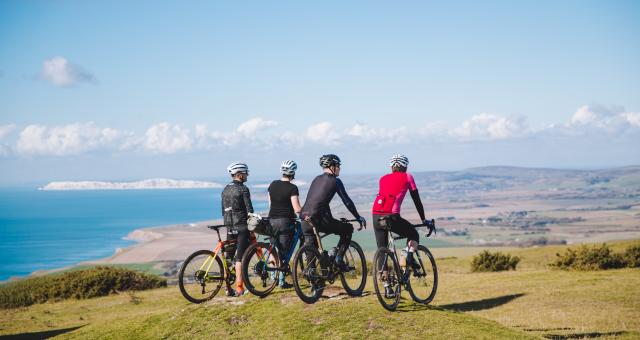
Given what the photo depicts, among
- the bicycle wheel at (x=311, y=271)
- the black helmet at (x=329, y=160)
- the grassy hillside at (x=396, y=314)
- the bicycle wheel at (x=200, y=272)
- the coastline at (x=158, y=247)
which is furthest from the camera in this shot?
the coastline at (x=158, y=247)

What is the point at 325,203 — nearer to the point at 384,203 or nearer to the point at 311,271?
the point at 384,203

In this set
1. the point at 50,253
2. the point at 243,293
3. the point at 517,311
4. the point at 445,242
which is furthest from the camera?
the point at 50,253

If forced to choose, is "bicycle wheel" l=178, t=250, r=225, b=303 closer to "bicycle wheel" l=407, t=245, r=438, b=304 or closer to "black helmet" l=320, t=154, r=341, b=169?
"black helmet" l=320, t=154, r=341, b=169

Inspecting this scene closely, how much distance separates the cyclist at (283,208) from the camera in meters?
11.8

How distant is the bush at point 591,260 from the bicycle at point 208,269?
25446mm

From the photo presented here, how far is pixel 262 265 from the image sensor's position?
1209 cm

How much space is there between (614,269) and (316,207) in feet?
85.6

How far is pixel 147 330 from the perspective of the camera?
1279 centimetres

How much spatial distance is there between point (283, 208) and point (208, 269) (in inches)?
89.1

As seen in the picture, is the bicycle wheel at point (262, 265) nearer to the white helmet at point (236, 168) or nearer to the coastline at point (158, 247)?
the white helmet at point (236, 168)

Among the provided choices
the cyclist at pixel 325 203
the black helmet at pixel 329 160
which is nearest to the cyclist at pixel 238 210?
the cyclist at pixel 325 203

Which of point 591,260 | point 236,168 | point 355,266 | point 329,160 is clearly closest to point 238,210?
point 236,168

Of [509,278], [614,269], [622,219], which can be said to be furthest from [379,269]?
[622,219]

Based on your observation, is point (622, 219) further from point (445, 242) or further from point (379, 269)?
point (379, 269)
